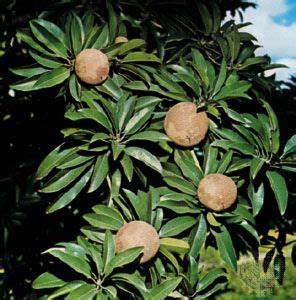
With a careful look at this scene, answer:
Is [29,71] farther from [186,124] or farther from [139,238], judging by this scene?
[139,238]

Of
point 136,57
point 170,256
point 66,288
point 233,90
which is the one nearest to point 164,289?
point 170,256

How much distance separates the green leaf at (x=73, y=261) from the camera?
1.46m

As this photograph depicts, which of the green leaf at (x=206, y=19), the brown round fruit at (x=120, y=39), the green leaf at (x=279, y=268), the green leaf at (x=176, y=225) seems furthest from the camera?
the green leaf at (x=279, y=268)

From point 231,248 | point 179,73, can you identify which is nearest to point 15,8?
point 179,73

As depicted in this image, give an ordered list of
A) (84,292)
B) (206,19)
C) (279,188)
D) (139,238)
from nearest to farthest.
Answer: (84,292) → (139,238) → (279,188) → (206,19)

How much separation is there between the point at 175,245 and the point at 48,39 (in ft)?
2.68

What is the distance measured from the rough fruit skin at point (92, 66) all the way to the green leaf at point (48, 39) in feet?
0.21

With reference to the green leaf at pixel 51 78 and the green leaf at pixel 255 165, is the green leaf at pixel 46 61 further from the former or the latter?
the green leaf at pixel 255 165

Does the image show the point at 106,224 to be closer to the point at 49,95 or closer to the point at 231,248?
the point at 231,248

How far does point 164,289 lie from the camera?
1575 millimetres

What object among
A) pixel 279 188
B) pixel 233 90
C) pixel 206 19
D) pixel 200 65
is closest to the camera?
pixel 279 188

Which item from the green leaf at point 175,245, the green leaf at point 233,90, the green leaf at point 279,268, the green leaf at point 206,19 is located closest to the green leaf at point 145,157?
the green leaf at point 175,245

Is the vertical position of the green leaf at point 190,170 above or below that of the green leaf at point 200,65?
below

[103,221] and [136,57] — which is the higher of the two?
[136,57]
